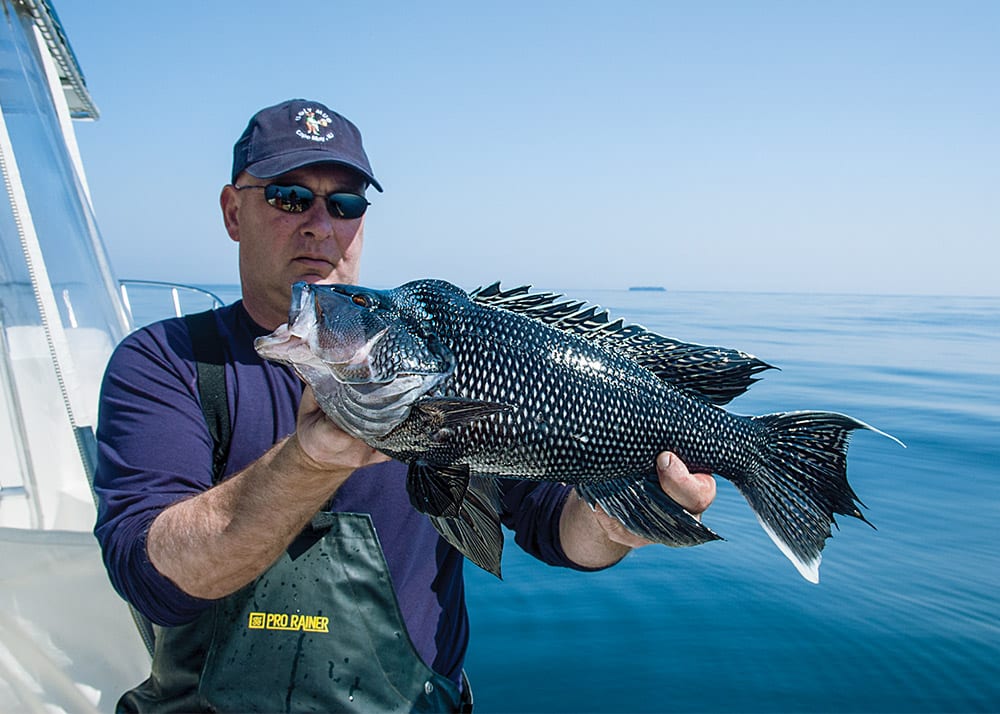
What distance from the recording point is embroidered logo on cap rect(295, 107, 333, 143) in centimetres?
278

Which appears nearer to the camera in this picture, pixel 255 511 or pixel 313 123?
pixel 255 511

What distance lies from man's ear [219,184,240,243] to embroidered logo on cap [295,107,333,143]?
43 centimetres

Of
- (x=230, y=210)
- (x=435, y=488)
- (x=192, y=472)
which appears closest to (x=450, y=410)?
(x=435, y=488)

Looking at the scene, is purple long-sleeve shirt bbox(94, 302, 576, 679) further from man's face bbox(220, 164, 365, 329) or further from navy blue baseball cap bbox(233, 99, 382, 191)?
→ navy blue baseball cap bbox(233, 99, 382, 191)

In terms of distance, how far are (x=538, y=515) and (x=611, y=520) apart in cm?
57

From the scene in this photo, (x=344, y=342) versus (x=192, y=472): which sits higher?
(x=344, y=342)

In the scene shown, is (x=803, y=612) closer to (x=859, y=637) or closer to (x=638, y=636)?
(x=859, y=637)

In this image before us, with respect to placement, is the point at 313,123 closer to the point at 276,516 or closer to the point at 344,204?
the point at 344,204

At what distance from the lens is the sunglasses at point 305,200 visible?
9.01ft

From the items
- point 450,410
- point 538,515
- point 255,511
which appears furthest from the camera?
point 538,515

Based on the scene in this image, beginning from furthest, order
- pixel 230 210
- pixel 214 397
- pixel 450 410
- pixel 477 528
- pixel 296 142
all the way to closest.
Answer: pixel 230 210
pixel 296 142
pixel 214 397
pixel 477 528
pixel 450 410

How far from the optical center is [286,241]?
2.78 m

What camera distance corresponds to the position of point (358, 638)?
2.34 meters

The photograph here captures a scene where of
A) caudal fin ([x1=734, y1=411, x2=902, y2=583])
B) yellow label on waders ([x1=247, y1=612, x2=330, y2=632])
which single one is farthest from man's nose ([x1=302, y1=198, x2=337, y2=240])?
caudal fin ([x1=734, y1=411, x2=902, y2=583])
